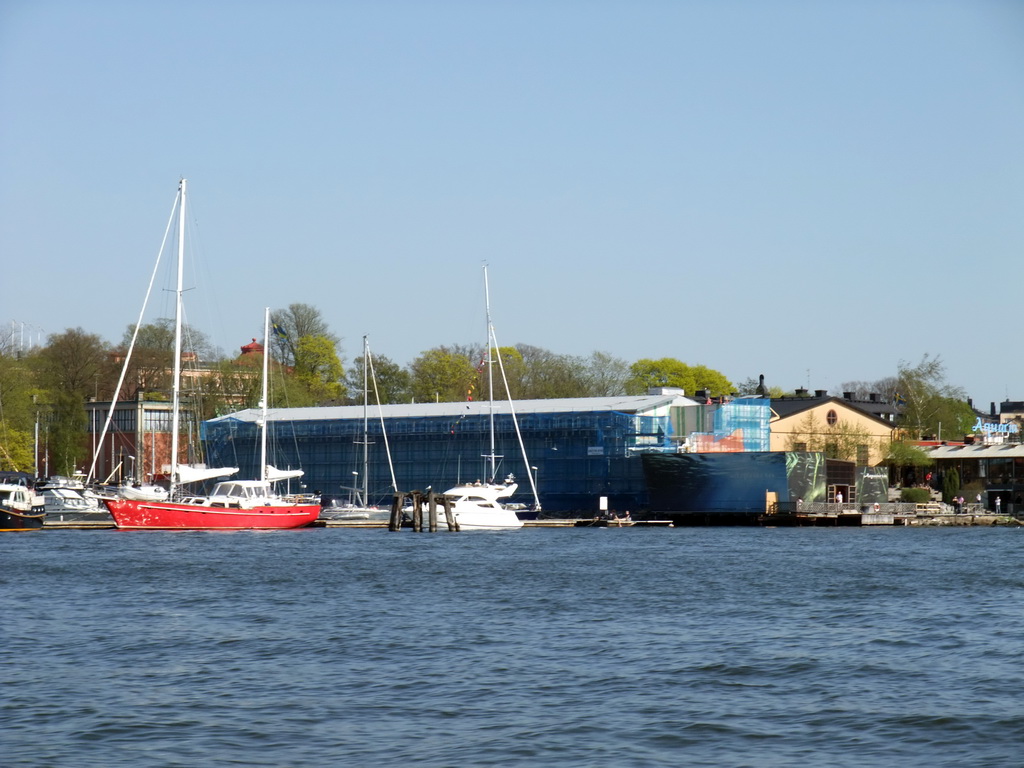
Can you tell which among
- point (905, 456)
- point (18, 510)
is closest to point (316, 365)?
point (905, 456)

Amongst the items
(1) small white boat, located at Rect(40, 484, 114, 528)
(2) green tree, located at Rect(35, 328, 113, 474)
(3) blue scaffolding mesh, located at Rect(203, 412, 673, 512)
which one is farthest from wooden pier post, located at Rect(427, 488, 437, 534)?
(2) green tree, located at Rect(35, 328, 113, 474)

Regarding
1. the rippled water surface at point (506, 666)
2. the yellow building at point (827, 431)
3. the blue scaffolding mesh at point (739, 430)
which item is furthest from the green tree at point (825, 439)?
the rippled water surface at point (506, 666)

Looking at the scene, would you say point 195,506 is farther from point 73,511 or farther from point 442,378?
point 442,378

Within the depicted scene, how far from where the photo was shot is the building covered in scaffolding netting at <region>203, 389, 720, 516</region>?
9875 cm

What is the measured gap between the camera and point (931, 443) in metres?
124

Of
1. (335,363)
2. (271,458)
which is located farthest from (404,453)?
(335,363)

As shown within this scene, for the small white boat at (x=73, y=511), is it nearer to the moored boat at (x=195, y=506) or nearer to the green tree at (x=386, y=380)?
the moored boat at (x=195, y=506)

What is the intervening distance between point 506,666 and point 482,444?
7631 centimetres

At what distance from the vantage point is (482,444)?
102 metres

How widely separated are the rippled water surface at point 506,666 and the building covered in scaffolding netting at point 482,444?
4929cm

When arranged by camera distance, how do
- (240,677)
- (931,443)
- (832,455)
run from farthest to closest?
(931,443)
(832,455)
(240,677)

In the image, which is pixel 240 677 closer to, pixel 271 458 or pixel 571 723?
pixel 571 723

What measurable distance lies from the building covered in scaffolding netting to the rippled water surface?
49.3 m

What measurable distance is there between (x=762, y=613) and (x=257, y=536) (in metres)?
39.9
